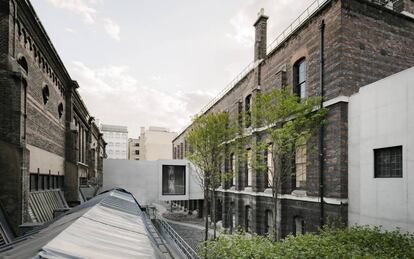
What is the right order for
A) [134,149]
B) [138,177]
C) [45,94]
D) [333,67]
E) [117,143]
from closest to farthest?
[333,67] < [45,94] < [138,177] < [134,149] < [117,143]

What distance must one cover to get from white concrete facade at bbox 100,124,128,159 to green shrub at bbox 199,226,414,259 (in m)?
98.1

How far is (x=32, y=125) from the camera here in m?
11.6

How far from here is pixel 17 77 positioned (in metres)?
9.20

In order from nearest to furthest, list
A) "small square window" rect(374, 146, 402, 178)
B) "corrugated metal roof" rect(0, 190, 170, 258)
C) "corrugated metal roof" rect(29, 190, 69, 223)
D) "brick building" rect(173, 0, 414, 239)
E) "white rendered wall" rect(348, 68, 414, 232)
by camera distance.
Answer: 1. "corrugated metal roof" rect(0, 190, 170, 258)
2. "white rendered wall" rect(348, 68, 414, 232)
3. "small square window" rect(374, 146, 402, 178)
4. "corrugated metal roof" rect(29, 190, 69, 223)
5. "brick building" rect(173, 0, 414, 239)

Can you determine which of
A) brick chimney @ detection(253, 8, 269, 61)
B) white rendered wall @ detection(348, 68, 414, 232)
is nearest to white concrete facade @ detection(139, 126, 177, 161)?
brick chimney @ detection(253, 8, 269, 61)

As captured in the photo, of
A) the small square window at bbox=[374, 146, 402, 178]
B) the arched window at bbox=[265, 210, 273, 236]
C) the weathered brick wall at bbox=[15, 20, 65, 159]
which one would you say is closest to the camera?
the small square window at bbox=[374, 146, 402, 178]

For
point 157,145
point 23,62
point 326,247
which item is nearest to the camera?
point 326,247

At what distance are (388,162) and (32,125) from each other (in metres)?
14.8

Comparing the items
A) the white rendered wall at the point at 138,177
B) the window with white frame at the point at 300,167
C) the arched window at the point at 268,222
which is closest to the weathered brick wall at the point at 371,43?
the window with white frame at the point at 300,167

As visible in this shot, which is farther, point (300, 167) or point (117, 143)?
point (117, 143)

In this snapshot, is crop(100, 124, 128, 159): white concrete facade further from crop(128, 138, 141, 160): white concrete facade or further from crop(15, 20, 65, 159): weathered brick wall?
crop(15, 20, 65, 159): weathered brick wall

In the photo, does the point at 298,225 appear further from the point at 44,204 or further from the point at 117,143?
the point at 117,143

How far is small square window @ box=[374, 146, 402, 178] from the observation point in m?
10.1

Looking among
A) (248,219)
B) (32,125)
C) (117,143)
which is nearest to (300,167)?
(248,219)
